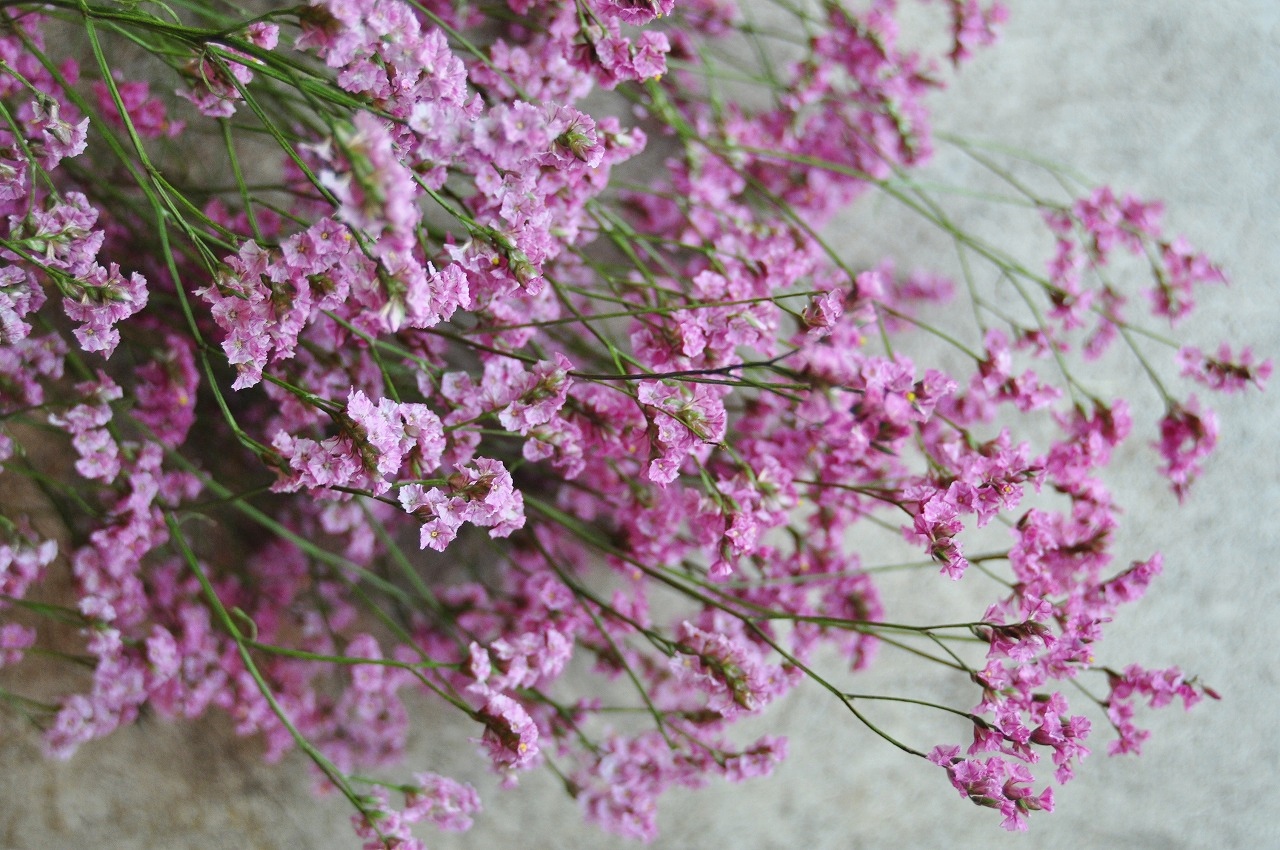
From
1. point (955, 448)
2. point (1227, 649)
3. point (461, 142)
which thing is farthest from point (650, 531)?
point (1227, 649)

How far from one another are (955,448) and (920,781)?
640 millimetres

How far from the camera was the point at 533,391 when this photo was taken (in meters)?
0.76

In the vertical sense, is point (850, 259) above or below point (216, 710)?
above

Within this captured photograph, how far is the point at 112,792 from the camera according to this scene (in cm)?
121

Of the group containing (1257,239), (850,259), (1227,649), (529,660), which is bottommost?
(529,660)

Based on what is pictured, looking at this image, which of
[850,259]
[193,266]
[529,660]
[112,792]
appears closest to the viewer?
[529,660]

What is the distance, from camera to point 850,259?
4.34 ft

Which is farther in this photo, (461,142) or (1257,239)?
(1257,239)

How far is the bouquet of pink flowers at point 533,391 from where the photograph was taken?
0.71m

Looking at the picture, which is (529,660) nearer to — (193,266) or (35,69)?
(193,266)

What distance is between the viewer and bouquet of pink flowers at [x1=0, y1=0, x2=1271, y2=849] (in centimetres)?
71

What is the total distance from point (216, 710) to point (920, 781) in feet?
2.98

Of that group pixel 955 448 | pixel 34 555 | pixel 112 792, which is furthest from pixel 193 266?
pixel 955 448

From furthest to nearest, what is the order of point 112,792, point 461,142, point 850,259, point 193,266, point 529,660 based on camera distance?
point 850,259 < point 112,792 < point 193,266 < point 529,660 < point 461,142
